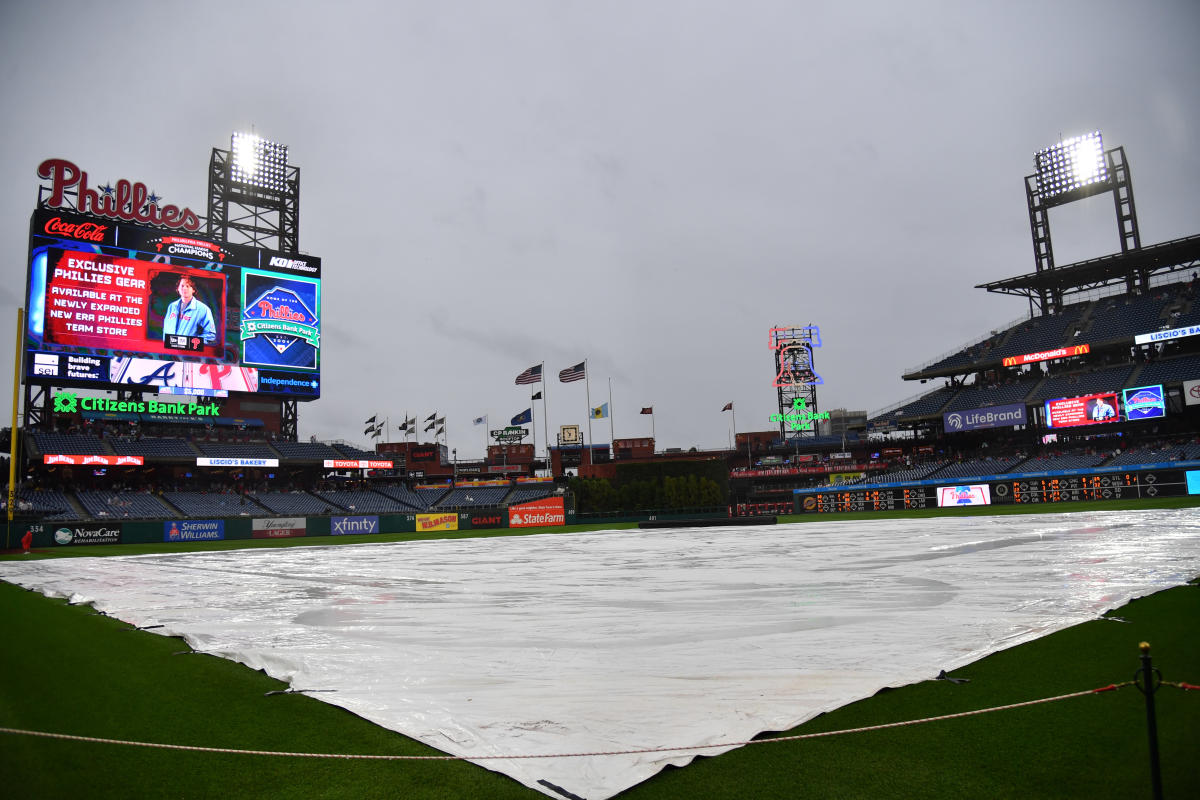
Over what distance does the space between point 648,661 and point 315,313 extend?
184 feet

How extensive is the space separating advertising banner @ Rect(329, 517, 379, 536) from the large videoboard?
512 inches

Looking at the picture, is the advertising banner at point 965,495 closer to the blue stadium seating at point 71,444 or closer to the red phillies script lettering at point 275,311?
the red phillies script lettering at point 275,311

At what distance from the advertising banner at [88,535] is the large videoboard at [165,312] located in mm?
12776

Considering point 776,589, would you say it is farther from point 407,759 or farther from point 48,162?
point 48,162

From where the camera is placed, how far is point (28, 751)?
4.73 meters

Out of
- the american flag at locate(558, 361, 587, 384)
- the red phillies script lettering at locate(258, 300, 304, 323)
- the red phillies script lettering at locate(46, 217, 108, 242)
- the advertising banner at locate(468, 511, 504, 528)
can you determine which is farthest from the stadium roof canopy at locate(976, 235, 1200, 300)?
the red phillies script lettering at locate(46, 217, 108, 242)

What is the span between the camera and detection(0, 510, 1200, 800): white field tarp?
515cm

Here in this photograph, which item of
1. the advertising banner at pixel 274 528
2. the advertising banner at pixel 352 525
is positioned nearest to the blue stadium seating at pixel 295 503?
the advertising banner at pixel 352 525

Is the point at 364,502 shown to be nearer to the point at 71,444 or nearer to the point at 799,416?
the point at 71,444

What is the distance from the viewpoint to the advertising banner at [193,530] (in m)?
42.9

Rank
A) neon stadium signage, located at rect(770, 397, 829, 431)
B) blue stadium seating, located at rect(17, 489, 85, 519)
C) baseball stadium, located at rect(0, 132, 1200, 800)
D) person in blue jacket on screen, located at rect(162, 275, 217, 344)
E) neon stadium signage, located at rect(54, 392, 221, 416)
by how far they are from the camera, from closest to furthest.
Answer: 1. baseball stadium, located at rect(0, 132, 1200, 800)
2. blue stadium seating, located at rect(17, 489, 85, 519)
3. neon stadium signage, located at rect(54, 392, 221, 416)
4. person in blue jacket on screen, located at rect(162, 275, 217, 344)
5. neon stadium signage, located at rect(770, 397, 829, 431)

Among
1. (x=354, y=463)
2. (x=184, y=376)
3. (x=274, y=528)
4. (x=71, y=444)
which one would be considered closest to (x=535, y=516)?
(x=274, y=528)

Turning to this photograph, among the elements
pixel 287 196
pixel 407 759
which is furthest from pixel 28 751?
pixel 287 196

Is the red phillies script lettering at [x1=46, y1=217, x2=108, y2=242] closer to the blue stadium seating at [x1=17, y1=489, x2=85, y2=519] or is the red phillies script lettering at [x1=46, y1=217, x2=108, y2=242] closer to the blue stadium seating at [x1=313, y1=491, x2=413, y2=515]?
the blue stadium seating at [x1=17, y1=489, x2=85, y2=519]
